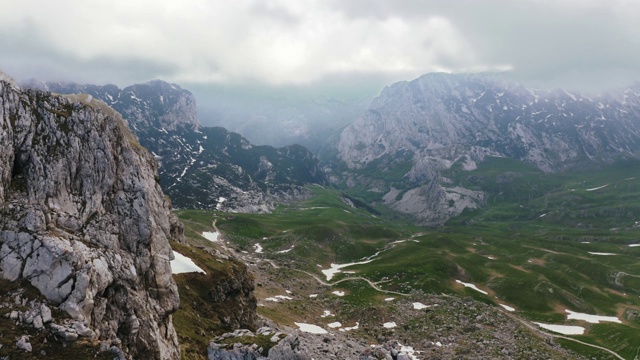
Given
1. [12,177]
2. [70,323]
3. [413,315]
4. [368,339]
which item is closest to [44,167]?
[12,177]

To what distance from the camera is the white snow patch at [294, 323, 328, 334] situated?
297 feet

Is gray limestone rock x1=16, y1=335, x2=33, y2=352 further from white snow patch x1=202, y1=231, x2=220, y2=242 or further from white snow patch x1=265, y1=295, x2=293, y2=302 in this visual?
white snow patch x1=202, y1=231, x2=220, y2=242

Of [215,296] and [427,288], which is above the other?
[215,296]

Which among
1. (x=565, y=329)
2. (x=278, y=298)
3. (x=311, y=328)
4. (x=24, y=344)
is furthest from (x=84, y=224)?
(x=565, y=329)

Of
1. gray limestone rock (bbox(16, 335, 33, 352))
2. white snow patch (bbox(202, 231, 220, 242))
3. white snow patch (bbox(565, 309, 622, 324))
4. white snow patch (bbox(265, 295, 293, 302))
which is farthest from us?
white snow patch (bbox(202, 231, 220, 242))

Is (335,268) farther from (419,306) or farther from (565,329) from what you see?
(565,329)

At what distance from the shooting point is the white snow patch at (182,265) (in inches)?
2750

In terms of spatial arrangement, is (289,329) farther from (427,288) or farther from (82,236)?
(427,288)

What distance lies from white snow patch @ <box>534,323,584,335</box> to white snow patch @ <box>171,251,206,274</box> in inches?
4009

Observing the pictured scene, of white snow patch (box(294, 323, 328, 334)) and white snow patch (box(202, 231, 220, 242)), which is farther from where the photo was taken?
white snow patch (box(202, 231, 220, 242))

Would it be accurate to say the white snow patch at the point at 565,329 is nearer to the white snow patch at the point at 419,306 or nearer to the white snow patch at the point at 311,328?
the white snow patch at the point at 419,306

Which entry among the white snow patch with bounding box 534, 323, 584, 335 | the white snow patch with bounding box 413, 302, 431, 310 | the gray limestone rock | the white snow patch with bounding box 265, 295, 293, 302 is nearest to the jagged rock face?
the gray limestone rock

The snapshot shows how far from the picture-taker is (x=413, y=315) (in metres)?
110

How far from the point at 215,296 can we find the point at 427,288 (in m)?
86.6
